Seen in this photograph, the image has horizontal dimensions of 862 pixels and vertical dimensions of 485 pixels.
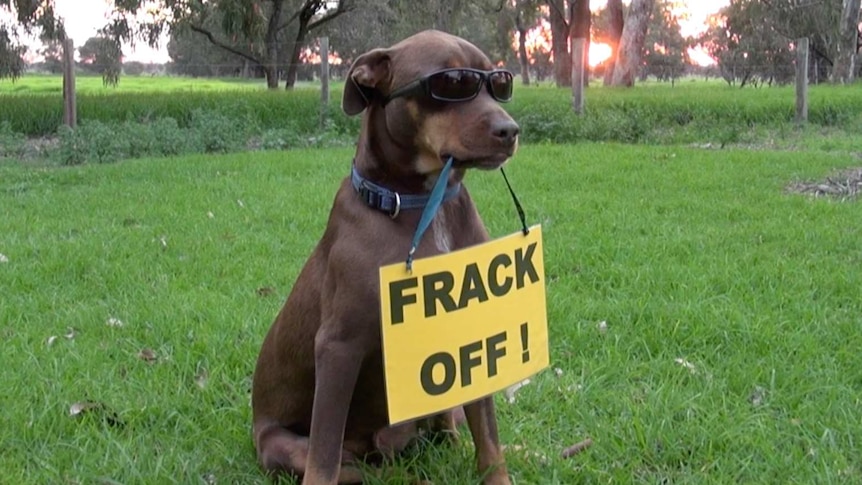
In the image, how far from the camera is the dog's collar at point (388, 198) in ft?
7.63

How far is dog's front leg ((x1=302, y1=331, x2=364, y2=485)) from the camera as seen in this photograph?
2.29 metres

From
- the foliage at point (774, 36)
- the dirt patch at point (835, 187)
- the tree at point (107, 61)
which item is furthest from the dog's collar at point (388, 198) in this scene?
the foliage at point (774, 36)

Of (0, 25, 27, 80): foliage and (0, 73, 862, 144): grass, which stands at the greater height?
(0, 25, 27, 80): foliage

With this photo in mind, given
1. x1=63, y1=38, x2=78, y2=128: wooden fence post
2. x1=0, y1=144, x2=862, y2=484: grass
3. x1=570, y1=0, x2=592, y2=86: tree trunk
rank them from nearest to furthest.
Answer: x1=0, y1=144, x2=862, y2=484: grass
x1=63, y1=38, x2=78, y2=128: wooden fence post
x1=570, y1=0, x2=592, y2=86: tree trunk

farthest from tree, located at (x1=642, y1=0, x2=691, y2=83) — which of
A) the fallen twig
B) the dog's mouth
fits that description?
the dog's mouth

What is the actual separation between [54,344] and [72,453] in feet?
3.93

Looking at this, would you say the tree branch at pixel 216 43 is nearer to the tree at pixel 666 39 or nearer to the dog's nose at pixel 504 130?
the dog's nose at pixel 504 130

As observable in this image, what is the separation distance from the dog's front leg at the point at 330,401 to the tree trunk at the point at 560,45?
31294 mm

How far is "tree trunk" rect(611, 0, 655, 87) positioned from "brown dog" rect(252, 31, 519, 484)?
83.9 ft

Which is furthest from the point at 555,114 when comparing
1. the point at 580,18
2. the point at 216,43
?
the point at 580,18

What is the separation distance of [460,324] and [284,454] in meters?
0.73

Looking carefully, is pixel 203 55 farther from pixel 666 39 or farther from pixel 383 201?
pixel 383 201

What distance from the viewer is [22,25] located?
671 inches

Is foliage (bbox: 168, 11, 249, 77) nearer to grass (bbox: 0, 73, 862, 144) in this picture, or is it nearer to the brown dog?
grass (bbox: 0, 73, 862, 144)
